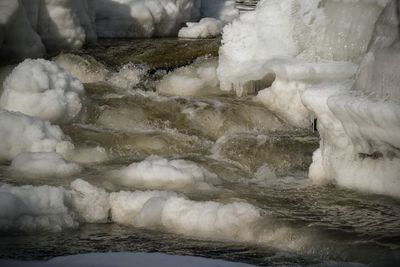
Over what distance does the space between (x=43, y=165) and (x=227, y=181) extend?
1661 millimetres

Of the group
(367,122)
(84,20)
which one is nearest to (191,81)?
(84,20)

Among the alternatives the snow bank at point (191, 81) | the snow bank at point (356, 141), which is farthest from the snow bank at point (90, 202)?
the snow bank at point (191, 81)

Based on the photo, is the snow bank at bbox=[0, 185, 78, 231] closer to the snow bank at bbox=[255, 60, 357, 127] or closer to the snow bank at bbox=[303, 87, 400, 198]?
the snow bank at bbox=[303, 87, 400, 198]

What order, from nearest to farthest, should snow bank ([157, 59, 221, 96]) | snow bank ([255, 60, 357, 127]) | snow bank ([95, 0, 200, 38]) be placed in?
snow bank ([255, 60, 357, 127]), snow bank ([157, 59, 221, 96]), snow bank ([95, 0, 200, 38])

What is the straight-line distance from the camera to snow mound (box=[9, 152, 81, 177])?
277 inches

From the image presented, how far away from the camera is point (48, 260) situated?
4973 mm

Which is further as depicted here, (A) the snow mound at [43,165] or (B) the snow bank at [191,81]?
(B) the snow bank at [191,81]

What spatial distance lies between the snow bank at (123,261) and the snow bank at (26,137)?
121 inches

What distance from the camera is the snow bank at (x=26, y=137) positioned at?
7938mm

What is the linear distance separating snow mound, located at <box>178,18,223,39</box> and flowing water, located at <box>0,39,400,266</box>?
145 inches

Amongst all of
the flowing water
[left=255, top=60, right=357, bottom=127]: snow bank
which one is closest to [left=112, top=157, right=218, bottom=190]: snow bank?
the flowing water

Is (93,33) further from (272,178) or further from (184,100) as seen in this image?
(272,178)

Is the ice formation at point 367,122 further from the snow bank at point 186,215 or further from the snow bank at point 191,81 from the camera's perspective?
the snow bank at point 191,81

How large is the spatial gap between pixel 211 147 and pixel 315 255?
3424 millimetres
